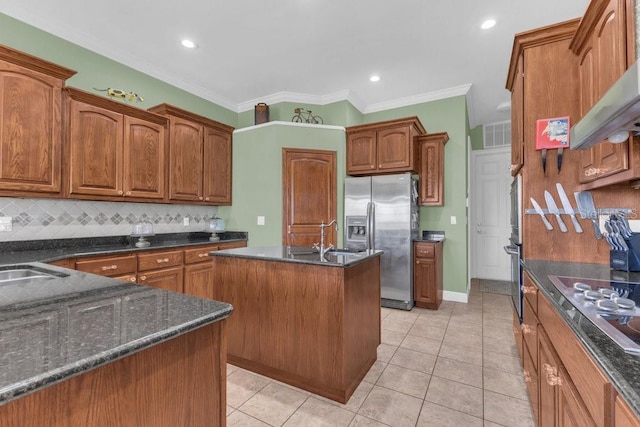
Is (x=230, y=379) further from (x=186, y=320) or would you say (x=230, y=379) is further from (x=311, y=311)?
(x=186, y=320)

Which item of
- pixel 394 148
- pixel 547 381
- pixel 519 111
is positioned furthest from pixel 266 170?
pixel 547 381

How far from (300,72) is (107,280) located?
334cm

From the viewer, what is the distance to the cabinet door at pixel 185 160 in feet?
11.8

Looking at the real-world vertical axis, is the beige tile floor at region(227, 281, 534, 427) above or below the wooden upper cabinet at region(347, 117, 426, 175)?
below

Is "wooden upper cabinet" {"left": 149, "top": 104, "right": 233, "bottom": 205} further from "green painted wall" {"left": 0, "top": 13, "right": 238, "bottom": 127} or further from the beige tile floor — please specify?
the beige tile floor

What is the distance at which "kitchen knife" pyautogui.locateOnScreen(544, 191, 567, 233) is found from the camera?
1.96 meters

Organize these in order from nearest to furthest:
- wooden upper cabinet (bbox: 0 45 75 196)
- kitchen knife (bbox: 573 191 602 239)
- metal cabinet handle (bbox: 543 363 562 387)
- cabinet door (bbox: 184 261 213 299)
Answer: metal cabinet handle (bbox: 543 363 562 387)
kitchen knife (bbox: 573 191 602 239)
wooden upper cabinet (bbox: 0 45 75 196)
cabinet door (bbox: 184 261 213 299)

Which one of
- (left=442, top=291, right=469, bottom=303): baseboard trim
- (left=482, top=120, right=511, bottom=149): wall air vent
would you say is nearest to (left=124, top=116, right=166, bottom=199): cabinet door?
(left=442, top=291, right=469, bottom=303): baseboard trim

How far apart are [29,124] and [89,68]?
1.05 m

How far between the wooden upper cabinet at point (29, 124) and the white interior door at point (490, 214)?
5798mm

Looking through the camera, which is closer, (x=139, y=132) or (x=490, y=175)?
(x=139, y=132)

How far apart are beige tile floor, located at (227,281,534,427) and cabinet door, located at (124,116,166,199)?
2.16 metres

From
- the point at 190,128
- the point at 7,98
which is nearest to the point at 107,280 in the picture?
the point at 7,98

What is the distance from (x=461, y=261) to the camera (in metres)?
4.18
